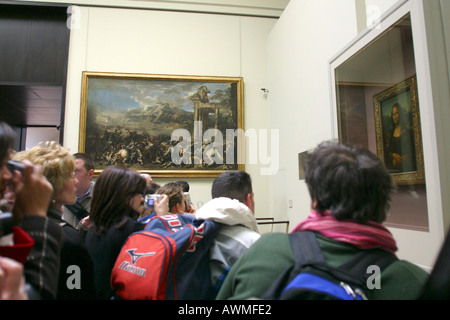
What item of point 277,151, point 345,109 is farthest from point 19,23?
point 345,109

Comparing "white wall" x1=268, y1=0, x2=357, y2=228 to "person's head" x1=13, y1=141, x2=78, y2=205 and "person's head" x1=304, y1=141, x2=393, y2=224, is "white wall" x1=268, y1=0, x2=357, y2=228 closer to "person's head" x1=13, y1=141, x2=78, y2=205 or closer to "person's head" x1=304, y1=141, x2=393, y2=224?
"person's head" x1=304, y1=141, x2=393, y2=224

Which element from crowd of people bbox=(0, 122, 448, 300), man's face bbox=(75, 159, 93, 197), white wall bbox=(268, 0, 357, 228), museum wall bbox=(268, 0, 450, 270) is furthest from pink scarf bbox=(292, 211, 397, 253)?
man's face bbox=(75, 159, 93, 197)

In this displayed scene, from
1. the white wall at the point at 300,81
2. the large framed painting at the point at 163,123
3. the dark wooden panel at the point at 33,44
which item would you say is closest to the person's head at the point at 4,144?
the white wall at the point at 300,81

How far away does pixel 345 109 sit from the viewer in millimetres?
3543

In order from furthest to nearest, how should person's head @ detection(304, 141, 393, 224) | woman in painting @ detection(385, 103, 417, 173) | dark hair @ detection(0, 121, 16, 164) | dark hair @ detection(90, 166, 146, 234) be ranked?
woman in painting @ detection(385, 103, 417, 173), dark hair @ detection(90, 166, 146, 234), person's head @ detection(304, 141, 393, 224), dark hair @ detection(0, 121, 16, 164)

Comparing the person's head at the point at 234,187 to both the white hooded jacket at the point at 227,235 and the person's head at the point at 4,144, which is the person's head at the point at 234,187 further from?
the person's head at the point at 4,144

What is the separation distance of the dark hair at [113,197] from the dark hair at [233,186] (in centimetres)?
63

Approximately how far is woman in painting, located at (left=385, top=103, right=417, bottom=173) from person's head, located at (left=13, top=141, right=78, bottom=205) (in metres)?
2.33

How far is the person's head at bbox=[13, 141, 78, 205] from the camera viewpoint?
5.69ft

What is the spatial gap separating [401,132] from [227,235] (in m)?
1.70

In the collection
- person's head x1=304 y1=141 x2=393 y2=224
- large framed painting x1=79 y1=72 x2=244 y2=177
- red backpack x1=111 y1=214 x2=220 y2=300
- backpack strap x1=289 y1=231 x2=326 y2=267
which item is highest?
large framed painting x1=79 y1=72 x2=244 y2=177

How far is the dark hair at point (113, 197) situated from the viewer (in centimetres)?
236

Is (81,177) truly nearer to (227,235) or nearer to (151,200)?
(151,200)
